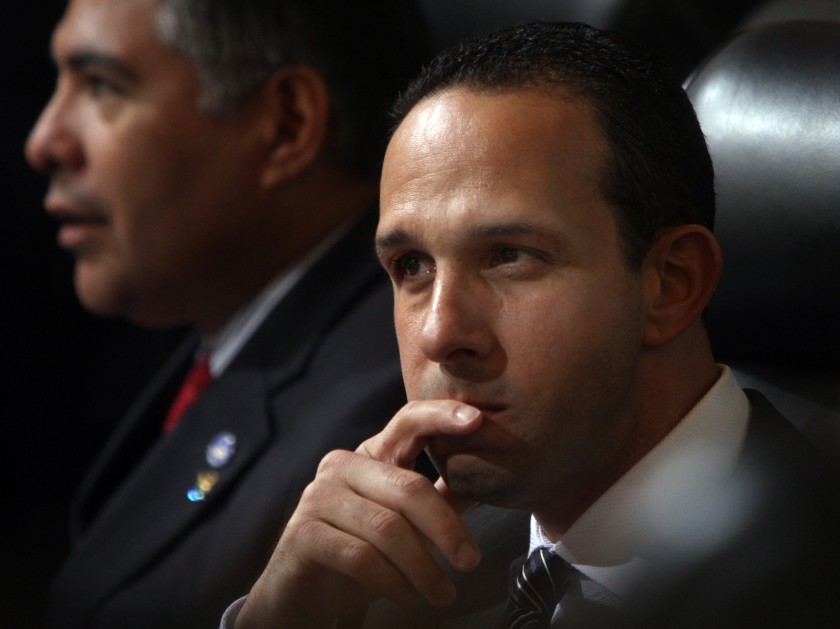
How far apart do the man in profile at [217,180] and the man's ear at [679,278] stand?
475 mm

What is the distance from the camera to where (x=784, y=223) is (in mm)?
816

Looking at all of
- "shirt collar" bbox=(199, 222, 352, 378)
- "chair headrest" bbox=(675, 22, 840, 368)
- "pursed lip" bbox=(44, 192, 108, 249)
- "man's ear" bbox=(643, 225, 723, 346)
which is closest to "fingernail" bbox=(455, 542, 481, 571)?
"man's ear" bbox=(643, 225, 723, 346)

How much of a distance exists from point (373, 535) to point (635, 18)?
506mm

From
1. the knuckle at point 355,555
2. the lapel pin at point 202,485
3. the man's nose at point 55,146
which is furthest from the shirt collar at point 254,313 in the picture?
the knuckle at point 355,555

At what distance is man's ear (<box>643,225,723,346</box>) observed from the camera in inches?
27.7

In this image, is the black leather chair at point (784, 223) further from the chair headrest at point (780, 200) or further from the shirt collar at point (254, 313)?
the shirt collar at point (254, 313)

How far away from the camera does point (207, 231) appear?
1256 mm

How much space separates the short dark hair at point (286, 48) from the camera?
1248 mm

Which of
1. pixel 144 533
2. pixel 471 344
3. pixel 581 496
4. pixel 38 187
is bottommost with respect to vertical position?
Result: pixel 144 533

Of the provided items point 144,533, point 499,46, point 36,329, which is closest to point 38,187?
point 36,329

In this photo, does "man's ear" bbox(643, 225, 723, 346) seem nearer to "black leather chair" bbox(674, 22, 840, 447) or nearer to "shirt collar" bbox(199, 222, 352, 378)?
"black leather chair" bbox(674, 22, 840, 447)

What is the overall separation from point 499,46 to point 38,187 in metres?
0.91

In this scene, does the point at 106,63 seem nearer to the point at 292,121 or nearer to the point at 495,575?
the point at 292,121

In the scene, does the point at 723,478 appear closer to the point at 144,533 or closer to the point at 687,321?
the point at 687,321
